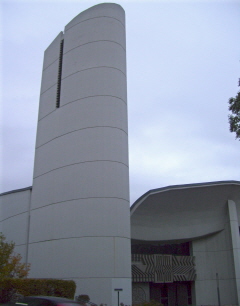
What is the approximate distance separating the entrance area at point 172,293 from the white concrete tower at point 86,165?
15728 millimetres

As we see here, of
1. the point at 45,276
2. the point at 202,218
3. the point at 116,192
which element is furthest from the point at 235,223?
the point at 45,276

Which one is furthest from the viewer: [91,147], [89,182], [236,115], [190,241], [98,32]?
[190,241]

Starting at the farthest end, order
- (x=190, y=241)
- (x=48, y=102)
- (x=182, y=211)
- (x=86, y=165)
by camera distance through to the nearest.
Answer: (x=190, y=241) < (x=182, y=211) < (x=48, y=102) < (x=86, y=165)

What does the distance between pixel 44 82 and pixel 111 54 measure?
23.5 feet

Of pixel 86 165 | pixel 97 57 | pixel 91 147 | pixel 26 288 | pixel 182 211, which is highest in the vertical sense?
pixel 97 57

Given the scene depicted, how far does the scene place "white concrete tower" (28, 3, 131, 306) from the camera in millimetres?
20453

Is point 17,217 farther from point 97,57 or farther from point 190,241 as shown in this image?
point 190,241

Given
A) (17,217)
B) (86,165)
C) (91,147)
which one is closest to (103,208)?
(86,165)

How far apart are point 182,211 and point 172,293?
8425 mm

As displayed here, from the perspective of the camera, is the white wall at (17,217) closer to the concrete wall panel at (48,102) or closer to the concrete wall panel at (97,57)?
the concrete wall panel at (48,102)

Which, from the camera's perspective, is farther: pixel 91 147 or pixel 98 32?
pixel 98 32

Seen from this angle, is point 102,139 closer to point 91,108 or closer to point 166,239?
point 91,108

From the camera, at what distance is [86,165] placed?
22531 mm

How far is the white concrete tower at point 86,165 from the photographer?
67.1 feet
